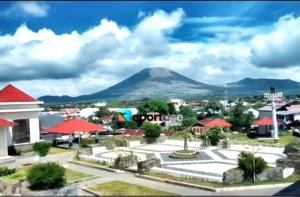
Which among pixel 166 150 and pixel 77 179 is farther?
pixel 166 150

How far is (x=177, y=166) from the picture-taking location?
17.9 m

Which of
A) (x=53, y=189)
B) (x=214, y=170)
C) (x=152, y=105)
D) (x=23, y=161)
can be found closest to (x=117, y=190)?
(x=53, y=189)

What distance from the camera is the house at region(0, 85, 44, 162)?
21.9 meters

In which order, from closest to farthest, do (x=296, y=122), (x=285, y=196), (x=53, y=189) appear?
(x=285, y=196), (x=53, y=189), (x=296, y=122)

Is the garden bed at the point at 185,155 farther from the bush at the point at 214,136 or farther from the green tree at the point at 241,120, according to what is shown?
the green tree at the point at 241,120

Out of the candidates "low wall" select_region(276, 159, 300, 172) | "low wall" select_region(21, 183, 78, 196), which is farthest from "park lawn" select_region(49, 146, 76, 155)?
"low wall" select_region(276, 159, 300, 172)

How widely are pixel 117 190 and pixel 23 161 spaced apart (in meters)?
9.21

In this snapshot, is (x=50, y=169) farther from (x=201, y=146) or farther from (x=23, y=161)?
(x=201, y=146)

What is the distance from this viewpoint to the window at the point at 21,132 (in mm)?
22780

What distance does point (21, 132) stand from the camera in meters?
23.2

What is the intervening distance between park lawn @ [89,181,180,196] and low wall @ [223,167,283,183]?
8.80 ft

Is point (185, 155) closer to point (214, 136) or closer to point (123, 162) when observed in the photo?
point (123, 162)

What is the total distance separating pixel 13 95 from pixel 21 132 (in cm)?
257

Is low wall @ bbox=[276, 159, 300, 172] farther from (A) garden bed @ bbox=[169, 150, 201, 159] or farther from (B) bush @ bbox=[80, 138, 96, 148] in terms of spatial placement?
(B) bush @ bbox=[80, 138, 96, 148]
